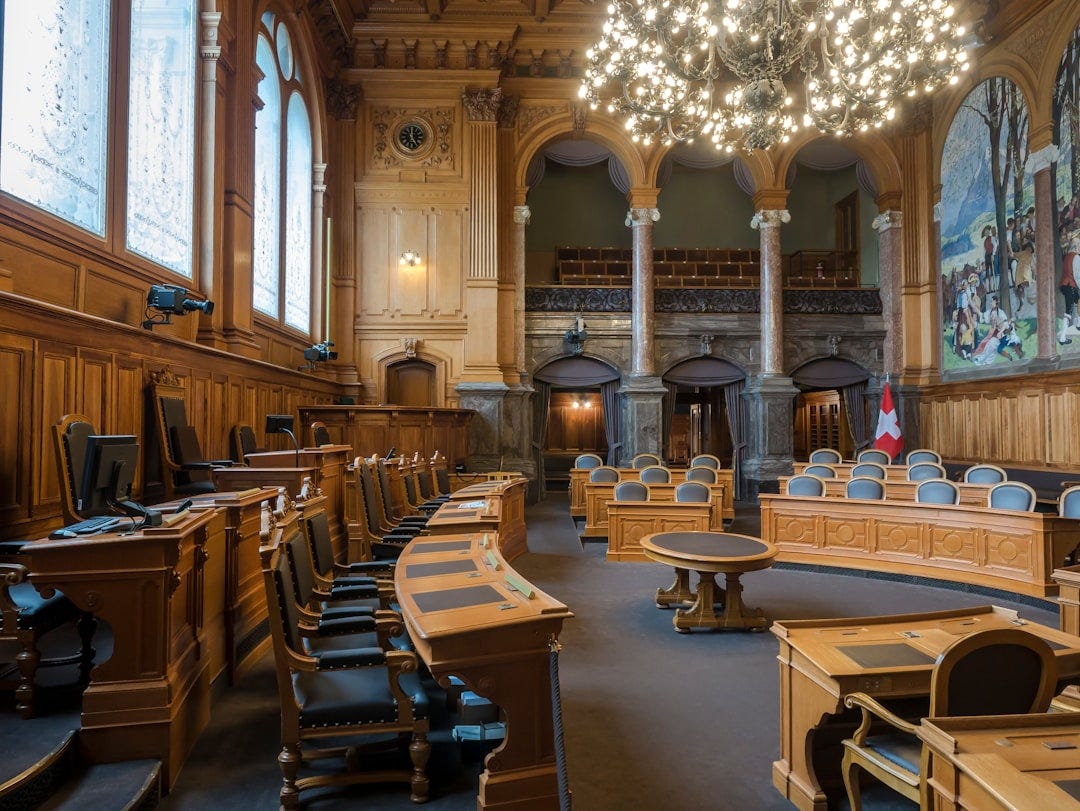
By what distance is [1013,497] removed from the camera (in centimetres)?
627

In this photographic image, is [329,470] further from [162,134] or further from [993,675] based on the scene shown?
[993,675]

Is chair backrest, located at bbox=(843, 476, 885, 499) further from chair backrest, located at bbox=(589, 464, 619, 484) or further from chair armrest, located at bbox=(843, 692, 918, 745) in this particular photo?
chair armrest, located at bbox=(843, 692, 918, 745)

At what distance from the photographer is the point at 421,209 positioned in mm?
12188

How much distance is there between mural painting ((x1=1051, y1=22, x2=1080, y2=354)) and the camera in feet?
30.6

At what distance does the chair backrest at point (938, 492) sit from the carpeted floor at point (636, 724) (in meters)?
1.23

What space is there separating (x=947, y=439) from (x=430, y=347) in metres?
10.1

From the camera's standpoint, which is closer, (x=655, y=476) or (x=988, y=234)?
(x=655, y=476)

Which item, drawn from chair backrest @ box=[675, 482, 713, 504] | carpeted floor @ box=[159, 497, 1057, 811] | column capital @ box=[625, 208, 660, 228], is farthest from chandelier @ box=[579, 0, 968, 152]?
column capital @ box=[625, 208, 660, 228]

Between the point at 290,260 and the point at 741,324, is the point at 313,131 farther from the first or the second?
the point at 741,324

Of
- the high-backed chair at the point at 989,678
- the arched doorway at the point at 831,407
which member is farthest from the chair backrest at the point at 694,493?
the arched doorway at the point at 831,407

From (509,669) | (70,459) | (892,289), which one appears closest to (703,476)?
(509,669)

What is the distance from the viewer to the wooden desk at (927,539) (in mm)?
5680

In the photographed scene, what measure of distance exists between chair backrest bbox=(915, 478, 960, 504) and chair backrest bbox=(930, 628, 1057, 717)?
→ 5.48 m

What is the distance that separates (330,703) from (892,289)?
14.1m
